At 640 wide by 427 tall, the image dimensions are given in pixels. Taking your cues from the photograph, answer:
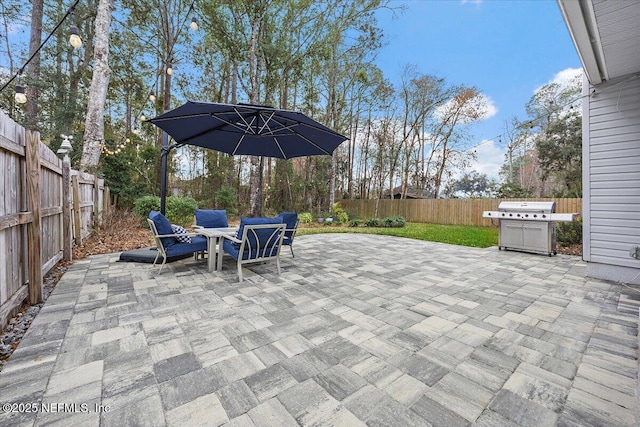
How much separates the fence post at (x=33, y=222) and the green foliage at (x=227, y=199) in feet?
28.3

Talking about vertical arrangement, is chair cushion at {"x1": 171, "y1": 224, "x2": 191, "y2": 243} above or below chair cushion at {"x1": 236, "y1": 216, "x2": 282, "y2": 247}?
below

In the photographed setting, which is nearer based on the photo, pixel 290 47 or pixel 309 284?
pixel 309 284

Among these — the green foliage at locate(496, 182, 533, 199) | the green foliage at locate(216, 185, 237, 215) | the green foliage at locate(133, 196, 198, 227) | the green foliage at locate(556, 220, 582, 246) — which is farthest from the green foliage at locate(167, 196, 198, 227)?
the green foliage at locate(496, 182, 533, 199)

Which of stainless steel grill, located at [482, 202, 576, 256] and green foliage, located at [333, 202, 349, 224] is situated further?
green foliage, located at [333, 202, 349, 224]

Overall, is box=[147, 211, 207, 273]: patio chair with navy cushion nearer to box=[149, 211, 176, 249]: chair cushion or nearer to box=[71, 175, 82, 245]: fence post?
box=[149, 211, 176, 249]: chair cushion

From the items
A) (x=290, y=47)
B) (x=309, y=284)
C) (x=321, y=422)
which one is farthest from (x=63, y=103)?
(x=321, y=422)

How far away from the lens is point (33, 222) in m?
2.51

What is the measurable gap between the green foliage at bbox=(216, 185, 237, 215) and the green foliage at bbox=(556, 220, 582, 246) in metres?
11.0

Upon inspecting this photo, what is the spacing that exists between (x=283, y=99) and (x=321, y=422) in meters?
13.7

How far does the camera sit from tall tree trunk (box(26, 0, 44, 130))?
7930 mm

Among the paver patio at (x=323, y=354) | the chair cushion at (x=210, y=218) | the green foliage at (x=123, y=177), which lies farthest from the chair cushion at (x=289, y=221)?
the green foliage at (x=123, y=177)

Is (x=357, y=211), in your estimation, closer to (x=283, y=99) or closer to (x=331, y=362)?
(x=283, y=99)

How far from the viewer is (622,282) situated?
362 cm

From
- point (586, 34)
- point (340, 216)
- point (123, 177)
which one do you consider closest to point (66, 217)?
point (123, 177)
